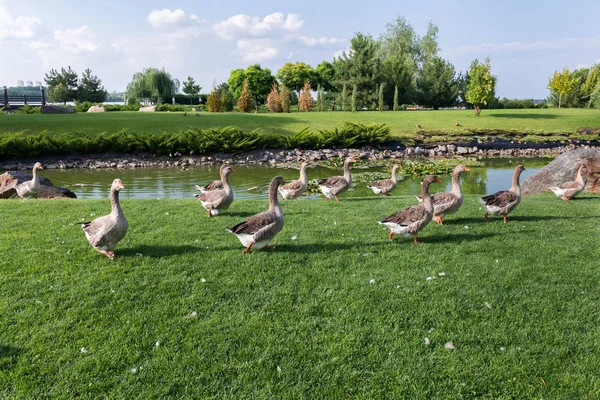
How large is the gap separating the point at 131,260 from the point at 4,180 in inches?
442

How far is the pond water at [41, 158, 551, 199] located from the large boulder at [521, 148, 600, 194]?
9.11ft

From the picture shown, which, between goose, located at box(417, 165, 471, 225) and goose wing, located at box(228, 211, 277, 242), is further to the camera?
goose, located at box(417, 165, 471, 225)

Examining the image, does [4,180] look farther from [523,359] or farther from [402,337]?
[523,359]

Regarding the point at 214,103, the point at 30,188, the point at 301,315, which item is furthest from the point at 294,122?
the point at 301,315

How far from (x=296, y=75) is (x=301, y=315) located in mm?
87707

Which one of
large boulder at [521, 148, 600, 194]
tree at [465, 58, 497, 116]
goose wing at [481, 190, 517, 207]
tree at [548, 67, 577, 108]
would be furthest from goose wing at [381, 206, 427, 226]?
tree at [548, 67, 577, 108]

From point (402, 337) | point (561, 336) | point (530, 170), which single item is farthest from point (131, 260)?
point (530, 170)

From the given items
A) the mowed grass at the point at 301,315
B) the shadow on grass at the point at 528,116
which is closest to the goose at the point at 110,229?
the mowed grass at the point at 301,315

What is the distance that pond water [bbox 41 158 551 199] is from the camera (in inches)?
724

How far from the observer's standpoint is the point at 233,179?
23.2 meters

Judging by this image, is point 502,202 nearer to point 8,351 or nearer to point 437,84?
point 8,351

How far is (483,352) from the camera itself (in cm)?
474

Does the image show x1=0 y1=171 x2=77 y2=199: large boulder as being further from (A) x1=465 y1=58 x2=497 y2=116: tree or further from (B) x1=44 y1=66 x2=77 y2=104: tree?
(B) x1=44 y1=66 x2=77 y2=104: tree

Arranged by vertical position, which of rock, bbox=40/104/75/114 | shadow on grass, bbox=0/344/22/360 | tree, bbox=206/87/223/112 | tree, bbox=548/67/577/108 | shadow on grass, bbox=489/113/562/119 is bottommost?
shadow on grass, bbox=0/344/22/360
